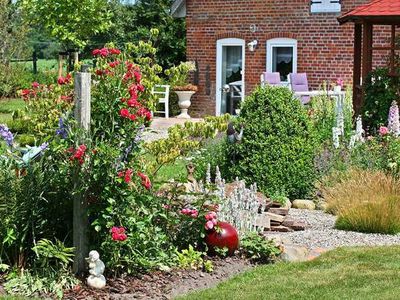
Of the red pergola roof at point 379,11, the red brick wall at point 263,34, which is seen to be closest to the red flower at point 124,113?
the red pergola roof at point 379,11

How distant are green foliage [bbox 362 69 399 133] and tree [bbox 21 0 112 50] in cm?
1247

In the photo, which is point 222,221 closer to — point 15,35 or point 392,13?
point 392,13

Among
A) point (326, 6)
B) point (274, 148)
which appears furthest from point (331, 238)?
point (326, 6)

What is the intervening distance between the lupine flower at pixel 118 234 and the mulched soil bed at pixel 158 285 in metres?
0.39

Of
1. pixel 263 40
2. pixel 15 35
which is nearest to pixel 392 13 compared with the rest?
pixel 263 40

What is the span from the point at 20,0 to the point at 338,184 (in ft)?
66.7

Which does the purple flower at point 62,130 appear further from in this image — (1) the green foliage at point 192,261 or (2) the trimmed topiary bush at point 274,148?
(2) the trimmed topiary bush at point 274,148

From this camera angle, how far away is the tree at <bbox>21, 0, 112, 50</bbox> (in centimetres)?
2584

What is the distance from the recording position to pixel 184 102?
23.7 meters

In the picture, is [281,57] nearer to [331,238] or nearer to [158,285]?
[331,238]

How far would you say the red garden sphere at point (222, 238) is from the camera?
768cm

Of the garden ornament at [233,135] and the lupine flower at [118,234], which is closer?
the lupine flower at [118,234]

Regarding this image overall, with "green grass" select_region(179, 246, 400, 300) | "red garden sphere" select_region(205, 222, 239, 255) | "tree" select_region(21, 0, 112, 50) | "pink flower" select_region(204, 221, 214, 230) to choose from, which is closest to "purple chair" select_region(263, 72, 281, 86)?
"tree" select_region(21, 0, 112, 50)

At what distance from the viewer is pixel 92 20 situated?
26453mm
